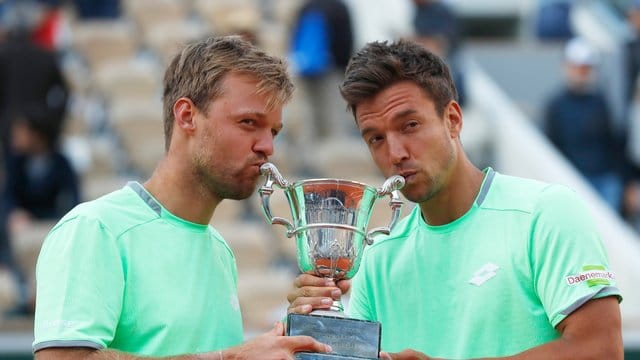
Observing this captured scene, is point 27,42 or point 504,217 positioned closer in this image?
point 504,217

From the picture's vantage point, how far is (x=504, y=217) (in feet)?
14.4

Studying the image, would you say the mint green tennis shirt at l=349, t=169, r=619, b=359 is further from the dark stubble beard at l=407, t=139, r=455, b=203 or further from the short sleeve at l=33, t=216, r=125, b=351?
the short sleeve at l=33, t=216, r=125, b=351

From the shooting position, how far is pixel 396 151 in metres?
4.36

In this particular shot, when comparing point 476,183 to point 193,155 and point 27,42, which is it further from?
point 27,42

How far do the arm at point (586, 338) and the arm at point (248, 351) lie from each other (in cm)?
25

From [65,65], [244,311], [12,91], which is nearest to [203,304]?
[244,311]

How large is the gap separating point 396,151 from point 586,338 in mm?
760

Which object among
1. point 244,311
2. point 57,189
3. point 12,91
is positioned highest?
point 12,91

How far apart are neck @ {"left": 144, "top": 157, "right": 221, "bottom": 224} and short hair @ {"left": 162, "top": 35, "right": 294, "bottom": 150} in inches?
5.3

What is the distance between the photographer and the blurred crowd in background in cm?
913

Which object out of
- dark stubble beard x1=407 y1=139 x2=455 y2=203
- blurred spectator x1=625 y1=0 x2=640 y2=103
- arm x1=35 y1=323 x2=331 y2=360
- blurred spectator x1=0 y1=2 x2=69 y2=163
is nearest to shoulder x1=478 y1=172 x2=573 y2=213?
dark stubble beard x1=407 y1=139 x2=455 y2=203

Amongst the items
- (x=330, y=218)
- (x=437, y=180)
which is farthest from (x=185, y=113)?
(x=437, y=180)

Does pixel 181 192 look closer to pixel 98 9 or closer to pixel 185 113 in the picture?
pixel 185 113

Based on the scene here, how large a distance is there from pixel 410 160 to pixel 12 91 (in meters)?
6.16
